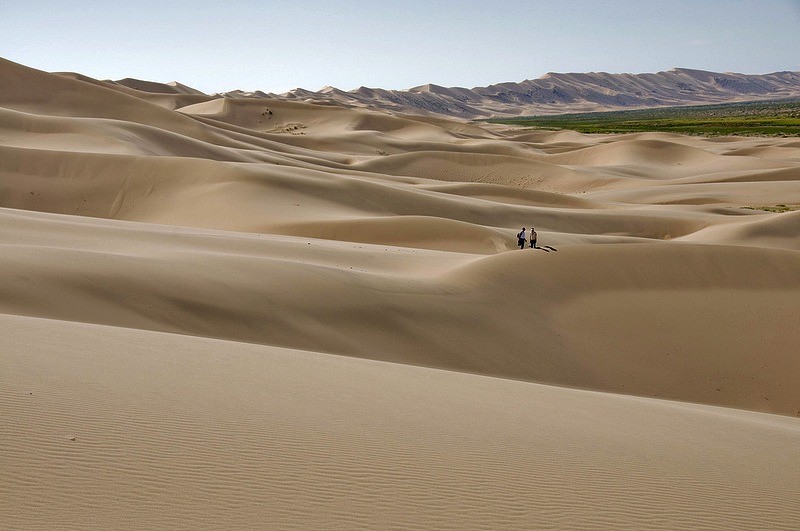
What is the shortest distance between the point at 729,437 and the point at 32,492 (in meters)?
6.05

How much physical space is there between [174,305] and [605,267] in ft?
30.2

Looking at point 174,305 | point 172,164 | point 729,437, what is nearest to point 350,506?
point 729,437

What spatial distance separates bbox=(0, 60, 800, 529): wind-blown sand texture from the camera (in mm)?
4648

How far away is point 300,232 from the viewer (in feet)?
79.4

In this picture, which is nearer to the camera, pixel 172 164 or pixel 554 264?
pixel 554 264

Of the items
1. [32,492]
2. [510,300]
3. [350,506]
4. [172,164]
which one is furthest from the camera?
[172,164]

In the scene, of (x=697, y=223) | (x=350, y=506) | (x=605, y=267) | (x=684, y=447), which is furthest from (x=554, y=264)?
(x=697, y=223)

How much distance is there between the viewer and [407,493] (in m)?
4.71

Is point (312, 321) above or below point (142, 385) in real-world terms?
below

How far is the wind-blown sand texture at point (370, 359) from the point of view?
465 cm

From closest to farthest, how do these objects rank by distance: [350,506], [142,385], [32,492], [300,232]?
[32,492], [350,506], [142,385], [300,232]

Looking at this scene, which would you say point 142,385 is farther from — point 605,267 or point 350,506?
point 605,267

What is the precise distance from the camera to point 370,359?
10438 millimetres

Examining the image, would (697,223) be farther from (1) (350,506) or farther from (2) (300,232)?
→ (1) (350,506)
